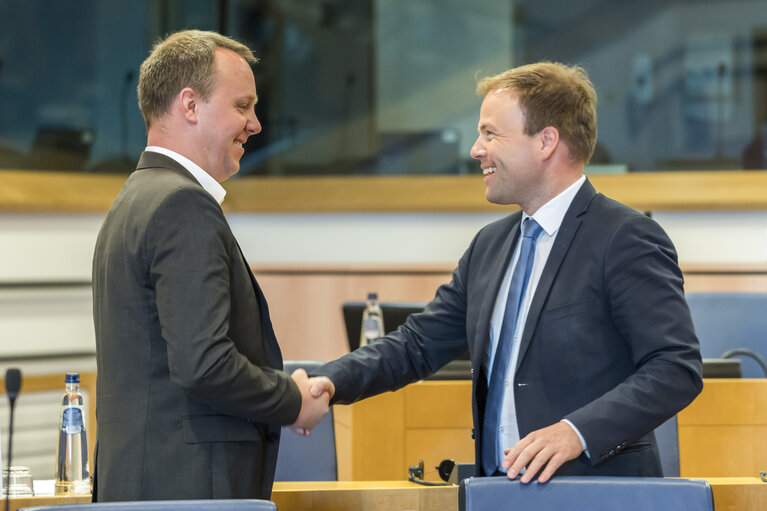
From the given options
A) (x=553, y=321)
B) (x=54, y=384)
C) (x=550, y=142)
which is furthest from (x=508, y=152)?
(x=54, y=384)

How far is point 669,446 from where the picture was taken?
2.59m

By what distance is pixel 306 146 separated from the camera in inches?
224

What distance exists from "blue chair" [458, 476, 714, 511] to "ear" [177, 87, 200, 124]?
2.92 ft

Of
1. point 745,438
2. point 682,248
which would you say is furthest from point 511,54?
point 745,438

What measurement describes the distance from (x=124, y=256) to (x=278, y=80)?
13.6 ft

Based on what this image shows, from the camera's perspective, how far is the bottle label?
7.02 ft

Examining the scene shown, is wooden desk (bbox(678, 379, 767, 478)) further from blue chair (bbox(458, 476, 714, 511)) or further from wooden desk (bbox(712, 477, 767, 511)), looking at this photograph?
blue chair (bbox(458, 476, 714, 511))

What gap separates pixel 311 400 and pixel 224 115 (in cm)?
63

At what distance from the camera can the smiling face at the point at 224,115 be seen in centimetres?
189

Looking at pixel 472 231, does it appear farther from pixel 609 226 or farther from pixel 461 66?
pixel 609 226

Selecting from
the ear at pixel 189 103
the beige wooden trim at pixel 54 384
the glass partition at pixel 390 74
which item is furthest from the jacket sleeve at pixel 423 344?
the glass partition at pixel 390 74

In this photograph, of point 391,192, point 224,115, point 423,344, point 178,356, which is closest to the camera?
point 178,356

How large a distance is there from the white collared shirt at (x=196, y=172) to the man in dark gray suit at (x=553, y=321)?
19.6 inches

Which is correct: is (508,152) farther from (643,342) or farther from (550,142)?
(643,342)
